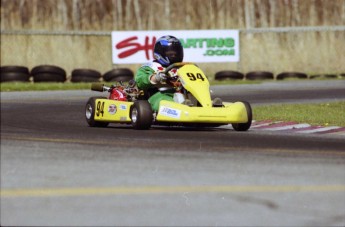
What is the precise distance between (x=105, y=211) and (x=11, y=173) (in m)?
2.83

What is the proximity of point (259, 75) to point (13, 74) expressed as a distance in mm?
8294

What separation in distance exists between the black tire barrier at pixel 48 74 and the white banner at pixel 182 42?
2.38m

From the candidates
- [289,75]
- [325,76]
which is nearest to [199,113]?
[289,75]

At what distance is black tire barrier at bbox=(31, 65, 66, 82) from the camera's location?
29.6m

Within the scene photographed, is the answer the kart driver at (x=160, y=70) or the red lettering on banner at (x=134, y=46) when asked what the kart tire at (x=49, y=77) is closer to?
the red lettering on banner at (x=134, y=46)

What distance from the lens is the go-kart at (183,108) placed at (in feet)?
43.1

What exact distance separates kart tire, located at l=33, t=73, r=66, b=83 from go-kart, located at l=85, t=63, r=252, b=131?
15.3 m

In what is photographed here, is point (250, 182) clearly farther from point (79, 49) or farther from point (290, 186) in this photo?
point (79, 49)

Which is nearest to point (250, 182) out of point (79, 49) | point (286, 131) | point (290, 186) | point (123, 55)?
point (290, 186)

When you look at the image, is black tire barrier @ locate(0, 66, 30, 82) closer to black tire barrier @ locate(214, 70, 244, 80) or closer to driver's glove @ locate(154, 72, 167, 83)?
black tire barrier @ locate(214, 70, 244, 80)

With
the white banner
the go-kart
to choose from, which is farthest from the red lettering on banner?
the go-kart

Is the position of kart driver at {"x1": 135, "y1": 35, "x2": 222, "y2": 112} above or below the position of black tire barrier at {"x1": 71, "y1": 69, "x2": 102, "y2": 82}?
above

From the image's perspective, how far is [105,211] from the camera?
6836mm

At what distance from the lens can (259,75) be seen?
A: 32.1 m
